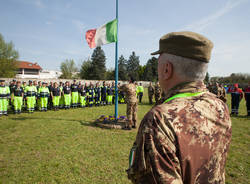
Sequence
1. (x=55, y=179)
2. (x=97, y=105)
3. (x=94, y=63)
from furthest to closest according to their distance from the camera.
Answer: (x=94, y=63)
(x=97, y=105)
(x=55, y=179)

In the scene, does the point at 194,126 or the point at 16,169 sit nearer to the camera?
the point at 194,126

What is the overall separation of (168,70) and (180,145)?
54 cm

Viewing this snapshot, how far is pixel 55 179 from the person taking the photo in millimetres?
3494

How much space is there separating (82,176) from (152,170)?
3337 millimetres

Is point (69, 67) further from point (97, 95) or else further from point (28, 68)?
point (97, 95)

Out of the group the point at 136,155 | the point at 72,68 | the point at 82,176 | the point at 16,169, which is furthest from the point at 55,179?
the point at 72,68

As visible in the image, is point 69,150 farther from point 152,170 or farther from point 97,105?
point 97,105

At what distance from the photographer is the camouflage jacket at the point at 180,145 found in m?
0.89

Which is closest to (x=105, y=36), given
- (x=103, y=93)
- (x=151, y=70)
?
(x=103, y=93)

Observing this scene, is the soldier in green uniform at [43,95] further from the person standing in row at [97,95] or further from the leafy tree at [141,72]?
the leafy tree at [141,72]

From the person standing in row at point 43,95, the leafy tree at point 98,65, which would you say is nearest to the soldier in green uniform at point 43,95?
the person standing in row at point 43,95

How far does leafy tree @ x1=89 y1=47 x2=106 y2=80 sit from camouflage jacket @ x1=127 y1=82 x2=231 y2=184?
2180 inches

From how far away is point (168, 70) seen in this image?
115 cm

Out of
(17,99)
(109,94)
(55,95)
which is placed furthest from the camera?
(109,94)
